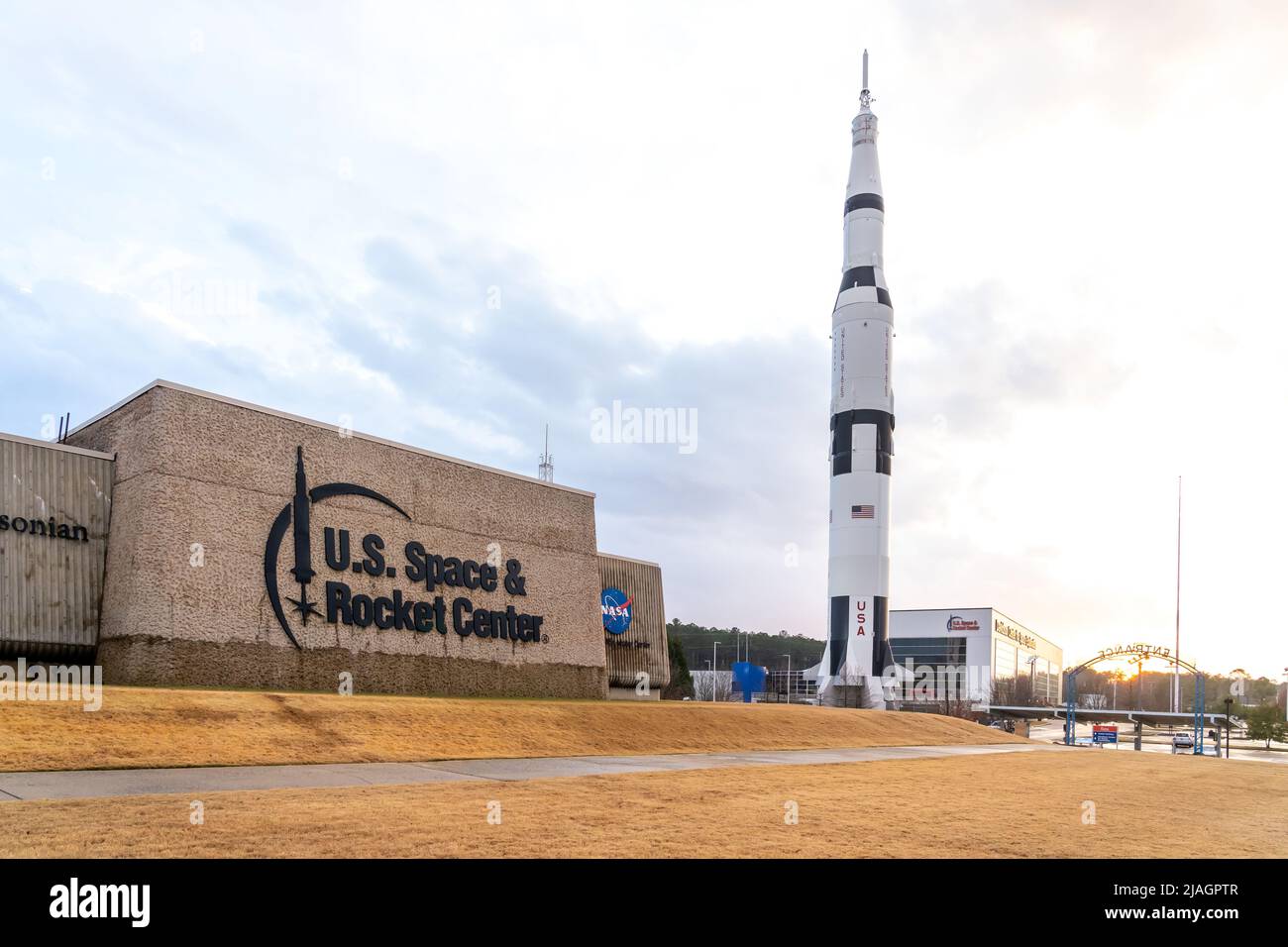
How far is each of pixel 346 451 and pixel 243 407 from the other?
344 centimetres

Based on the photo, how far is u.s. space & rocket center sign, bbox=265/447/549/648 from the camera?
26484 millimetres

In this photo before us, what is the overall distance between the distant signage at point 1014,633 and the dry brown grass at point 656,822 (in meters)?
96.2

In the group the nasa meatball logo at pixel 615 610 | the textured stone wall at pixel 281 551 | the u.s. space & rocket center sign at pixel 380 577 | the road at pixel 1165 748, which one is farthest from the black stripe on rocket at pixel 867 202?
the u.s. space & rocket center sign at pixel 380 577

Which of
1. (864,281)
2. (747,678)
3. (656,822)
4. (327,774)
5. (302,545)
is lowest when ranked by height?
(747,678)

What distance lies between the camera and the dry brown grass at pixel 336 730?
602 inches

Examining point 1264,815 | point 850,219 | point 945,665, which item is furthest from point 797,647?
point 1264,815

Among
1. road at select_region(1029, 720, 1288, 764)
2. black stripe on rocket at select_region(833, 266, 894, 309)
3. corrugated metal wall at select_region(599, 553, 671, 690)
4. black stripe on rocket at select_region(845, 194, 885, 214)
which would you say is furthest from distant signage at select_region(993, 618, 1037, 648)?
corrugated metal wall at select_region(599, 553, 671, 690)

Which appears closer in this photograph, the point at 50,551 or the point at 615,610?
the point at 50,551

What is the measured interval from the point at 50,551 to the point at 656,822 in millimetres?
20135

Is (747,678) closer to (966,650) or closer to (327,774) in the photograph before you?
(966,650)

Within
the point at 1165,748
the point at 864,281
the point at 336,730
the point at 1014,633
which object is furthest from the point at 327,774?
the point at 1014,633

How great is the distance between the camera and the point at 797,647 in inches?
6058

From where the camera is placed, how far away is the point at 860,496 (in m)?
53.8

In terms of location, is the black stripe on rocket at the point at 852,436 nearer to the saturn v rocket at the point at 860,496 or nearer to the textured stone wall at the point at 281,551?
the saturn v rocket at the point at 860,496
